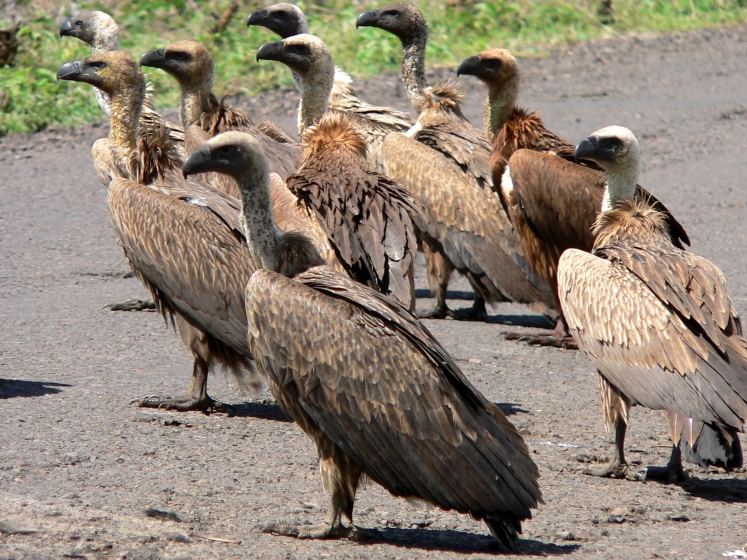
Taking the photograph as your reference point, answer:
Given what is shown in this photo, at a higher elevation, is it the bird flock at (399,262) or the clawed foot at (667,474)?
the bird flock at (399,262)

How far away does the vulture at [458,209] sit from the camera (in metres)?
8.80

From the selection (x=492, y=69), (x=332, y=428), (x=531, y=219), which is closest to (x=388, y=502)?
(x=332, y=428)

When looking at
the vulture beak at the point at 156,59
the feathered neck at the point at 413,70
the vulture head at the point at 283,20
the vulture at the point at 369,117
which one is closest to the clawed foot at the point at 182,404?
the vulture at the point at 369,117

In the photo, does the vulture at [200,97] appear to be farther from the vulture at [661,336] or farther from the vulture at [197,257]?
the vulture at [661,336]

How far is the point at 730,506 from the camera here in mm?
5754

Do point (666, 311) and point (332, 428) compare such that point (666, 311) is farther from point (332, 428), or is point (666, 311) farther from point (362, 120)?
point (362, 120)

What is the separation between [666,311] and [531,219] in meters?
2.52

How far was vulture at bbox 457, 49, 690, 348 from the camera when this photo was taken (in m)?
8.13

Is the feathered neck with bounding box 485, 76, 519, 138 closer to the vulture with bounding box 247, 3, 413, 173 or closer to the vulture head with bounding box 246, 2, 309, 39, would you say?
the vulture with bounding box 247, 3, 413, 173

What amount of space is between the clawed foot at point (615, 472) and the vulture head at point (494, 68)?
12.0 feet

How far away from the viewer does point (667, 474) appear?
6.06m

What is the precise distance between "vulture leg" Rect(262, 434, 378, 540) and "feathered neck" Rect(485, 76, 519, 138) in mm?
4453

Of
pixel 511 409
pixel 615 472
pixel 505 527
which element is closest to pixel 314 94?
pixel 511 409

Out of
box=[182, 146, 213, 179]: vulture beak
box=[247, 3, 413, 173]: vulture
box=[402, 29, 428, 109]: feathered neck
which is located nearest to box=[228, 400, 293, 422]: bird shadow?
box=[182, 146, 213, 179]: vulture beak
